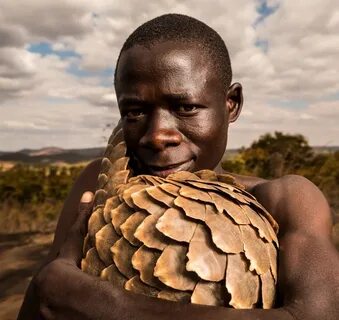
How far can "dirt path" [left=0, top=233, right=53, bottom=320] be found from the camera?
17.8 feet

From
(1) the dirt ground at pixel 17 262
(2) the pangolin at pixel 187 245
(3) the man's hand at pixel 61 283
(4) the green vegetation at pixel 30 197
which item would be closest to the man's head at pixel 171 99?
(2) the pangolin at pixel 187 245

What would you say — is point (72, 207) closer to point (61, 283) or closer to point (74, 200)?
point (74, 200)

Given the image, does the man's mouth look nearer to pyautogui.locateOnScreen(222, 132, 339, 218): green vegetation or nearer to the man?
the man

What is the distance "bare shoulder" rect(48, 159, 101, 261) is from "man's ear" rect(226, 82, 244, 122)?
0.82 meters

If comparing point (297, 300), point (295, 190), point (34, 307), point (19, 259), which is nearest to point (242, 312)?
point (297, 300)

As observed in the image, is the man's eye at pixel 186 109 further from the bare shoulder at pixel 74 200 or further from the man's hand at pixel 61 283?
the bare shoulder at pixel 74 200

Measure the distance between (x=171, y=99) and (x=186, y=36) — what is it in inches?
12.5

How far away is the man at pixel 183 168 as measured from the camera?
57.9 inches

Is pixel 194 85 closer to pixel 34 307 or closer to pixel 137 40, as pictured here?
pixel 137 40

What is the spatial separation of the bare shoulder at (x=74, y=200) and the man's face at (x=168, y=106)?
0.67 m

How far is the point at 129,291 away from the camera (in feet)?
4.87

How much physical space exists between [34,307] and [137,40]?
3.67ft

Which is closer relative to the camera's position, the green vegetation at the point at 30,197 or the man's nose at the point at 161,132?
the man's nose at the point at 161,132

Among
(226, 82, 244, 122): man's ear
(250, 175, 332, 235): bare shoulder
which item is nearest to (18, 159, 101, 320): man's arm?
(226, 82, 244, 122): man's ear
